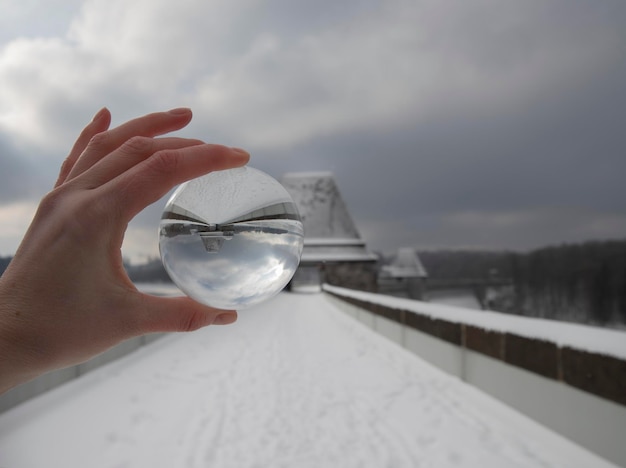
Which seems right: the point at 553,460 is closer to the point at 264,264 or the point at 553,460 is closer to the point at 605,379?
the point at 605,379

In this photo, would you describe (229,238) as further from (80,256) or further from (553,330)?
(553,330)

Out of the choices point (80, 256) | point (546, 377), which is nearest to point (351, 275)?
point (546, 377)

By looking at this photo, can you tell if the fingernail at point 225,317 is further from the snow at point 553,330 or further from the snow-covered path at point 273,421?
the snow at point 553,330

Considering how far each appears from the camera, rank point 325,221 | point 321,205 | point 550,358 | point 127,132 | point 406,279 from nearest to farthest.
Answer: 1. point 127,132
2. point 550,358
3. point 325,221
4. point 321,205
5. point 406,279

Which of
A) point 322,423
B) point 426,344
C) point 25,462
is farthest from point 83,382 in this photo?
point 426,344

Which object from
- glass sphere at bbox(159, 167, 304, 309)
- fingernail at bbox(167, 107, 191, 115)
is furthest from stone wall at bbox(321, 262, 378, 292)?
fingernail at bbox(167, 107, 191, 115)

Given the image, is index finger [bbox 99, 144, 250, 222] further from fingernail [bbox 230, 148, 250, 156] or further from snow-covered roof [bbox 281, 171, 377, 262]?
snow-covered roof [bbox 281, 171, 377, 262]
